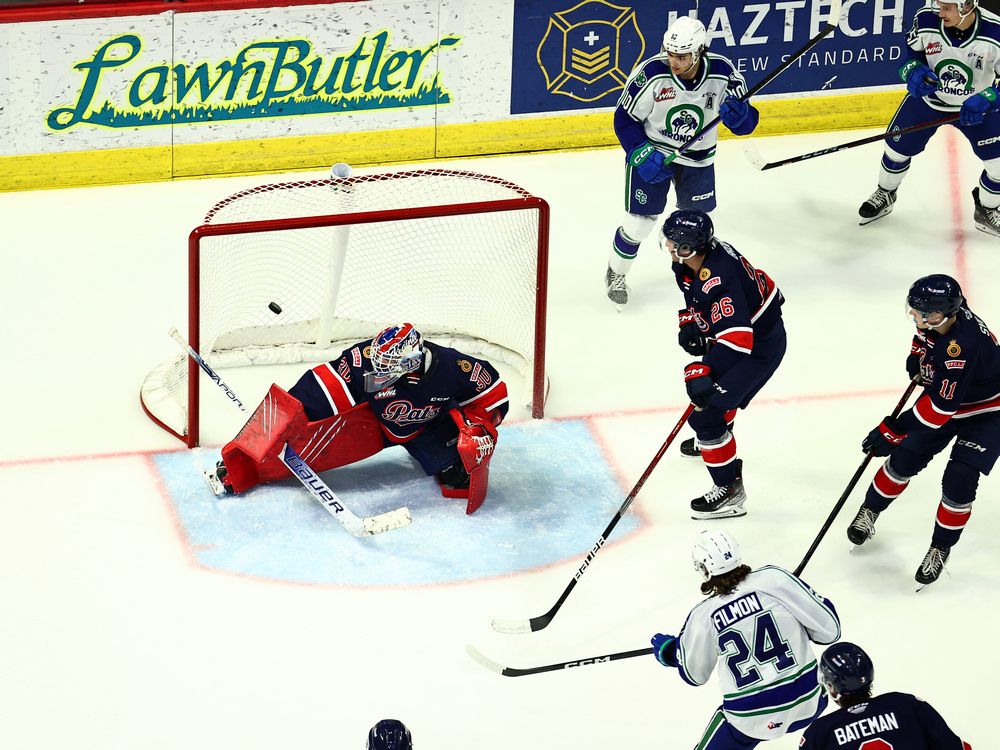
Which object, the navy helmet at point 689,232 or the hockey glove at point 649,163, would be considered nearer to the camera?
the navy helmet at point 689,232

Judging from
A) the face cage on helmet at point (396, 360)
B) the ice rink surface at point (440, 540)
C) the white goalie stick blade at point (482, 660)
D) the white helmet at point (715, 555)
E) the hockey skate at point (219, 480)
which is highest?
the white helmet at point (715, 555)

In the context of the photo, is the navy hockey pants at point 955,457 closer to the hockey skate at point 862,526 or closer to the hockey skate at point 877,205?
the hockey skate at point 862,526

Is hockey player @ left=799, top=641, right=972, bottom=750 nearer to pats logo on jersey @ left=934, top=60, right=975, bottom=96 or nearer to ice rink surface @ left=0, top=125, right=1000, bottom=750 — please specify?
ice rink surface @ left=0, top=125, right=1000, bottom=750

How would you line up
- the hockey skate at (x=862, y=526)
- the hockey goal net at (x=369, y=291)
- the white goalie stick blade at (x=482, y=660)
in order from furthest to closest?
the hockey goal net at (x=369, y=291)
the hockey skate at (x=862, y=526)
the white goalie stick blade at (x=482, y=660)

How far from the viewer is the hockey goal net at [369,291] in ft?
22.4

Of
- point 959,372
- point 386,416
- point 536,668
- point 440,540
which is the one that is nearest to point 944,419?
point 959,372

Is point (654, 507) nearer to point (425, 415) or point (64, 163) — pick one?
point (425, 415)

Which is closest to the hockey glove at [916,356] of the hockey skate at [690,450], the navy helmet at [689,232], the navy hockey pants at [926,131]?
the navy helmet at [689,232]

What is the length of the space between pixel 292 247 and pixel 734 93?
6.15ft

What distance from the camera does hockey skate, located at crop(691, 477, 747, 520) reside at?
627 cm

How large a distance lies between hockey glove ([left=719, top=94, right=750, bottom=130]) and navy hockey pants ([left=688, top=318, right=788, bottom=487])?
4.48 feet

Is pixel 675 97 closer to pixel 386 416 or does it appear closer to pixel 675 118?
pixel 675 118

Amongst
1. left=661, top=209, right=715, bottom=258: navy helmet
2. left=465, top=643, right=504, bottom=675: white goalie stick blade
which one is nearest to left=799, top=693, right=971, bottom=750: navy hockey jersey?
left=465, top=643, right=504, bottom=675: white goalie stick blade

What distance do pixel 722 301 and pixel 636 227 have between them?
69.2 inches
